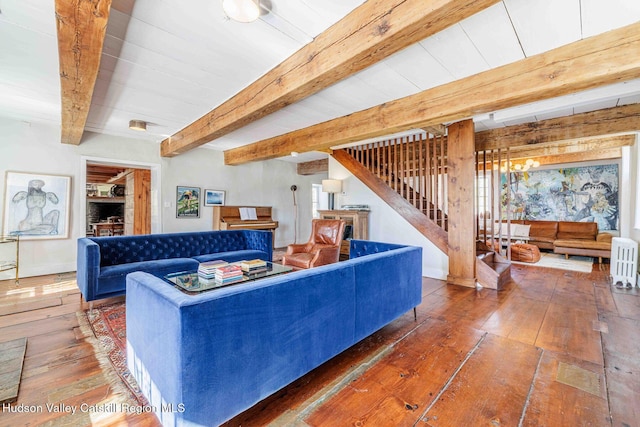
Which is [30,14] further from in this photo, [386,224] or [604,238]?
[604,238]

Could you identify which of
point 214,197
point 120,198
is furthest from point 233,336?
point 120,198

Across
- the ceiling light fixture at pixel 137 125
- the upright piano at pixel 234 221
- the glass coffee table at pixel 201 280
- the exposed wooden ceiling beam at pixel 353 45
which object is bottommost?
the glass coffee table at pixel 201 280

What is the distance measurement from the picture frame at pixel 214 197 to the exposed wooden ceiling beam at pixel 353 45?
11.9 ft

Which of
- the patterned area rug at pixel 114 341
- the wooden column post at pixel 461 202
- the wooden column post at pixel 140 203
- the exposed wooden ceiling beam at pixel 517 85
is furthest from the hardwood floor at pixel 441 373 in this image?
the wooden column post at pixel 140 203

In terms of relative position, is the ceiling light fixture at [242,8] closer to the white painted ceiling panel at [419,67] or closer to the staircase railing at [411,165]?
the white painted ceiling panel at [419,67]

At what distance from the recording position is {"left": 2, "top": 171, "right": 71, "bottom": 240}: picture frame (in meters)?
4.12

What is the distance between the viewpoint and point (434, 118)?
2.89 m

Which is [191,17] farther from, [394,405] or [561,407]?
[561,407]

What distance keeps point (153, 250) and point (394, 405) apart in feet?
11.8

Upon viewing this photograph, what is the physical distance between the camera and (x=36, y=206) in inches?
170

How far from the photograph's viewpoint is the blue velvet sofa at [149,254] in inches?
113

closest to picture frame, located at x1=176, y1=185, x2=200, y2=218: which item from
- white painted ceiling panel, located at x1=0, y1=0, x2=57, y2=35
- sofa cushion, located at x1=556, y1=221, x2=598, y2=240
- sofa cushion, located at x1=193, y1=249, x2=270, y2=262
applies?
sofa cushion, located at x1=193, y1=249, x2=270, y2=262

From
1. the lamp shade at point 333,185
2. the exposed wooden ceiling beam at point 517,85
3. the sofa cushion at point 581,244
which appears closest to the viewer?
the exposed wooden ceiling beam at point 517,85

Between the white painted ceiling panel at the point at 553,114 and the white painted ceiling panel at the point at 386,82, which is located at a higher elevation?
the white painted ceiling panel at the point at 553,114
